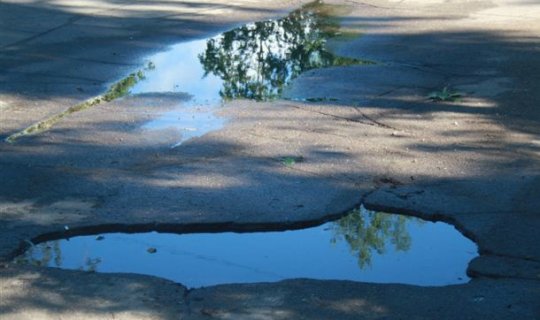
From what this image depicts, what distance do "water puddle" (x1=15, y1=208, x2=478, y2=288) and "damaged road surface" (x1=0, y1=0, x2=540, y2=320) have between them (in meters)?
0.04

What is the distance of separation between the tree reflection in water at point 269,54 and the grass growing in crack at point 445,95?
1659 millimetres

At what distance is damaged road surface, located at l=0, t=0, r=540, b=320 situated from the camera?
5707mm

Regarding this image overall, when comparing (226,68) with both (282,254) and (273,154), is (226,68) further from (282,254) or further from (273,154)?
(282,254)

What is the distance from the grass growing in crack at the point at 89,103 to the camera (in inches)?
352

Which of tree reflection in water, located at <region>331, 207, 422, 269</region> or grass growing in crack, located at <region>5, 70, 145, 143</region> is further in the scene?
grass growing in crack, located at <region>5, 70, 145, 143</region>

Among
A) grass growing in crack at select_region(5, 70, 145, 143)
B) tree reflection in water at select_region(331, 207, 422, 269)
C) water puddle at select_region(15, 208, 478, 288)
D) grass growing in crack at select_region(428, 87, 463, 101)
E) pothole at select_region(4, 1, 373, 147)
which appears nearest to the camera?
water puddle at select_region(15, 208, 478, 288)

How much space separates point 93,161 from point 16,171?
25.5 inches

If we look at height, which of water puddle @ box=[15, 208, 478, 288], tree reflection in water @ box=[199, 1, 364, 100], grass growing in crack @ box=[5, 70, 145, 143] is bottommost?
water puddle @ box=[15, 208, 478, 288]

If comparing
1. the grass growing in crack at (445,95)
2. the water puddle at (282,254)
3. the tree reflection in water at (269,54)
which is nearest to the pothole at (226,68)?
the tree reflection in water at (269,54)

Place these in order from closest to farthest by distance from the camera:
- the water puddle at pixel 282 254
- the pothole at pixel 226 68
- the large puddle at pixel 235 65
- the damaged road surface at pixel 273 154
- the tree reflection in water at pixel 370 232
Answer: the damaged road surface at pixel 273 154, the water puddle at pixel 282 254, the tree reflection in water at pixel 370 232, the pothole at pixel 226 68, the large puddle at pixel 235 65

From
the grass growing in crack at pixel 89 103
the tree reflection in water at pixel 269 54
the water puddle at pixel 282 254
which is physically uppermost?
the tree reflection in water at pixel 269 54

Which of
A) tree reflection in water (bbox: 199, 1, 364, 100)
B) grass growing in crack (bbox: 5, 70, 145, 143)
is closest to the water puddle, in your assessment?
grass growing in crack (bbox: 5, 70, 145, 143)

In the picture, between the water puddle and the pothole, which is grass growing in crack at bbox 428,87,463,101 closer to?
the pothole

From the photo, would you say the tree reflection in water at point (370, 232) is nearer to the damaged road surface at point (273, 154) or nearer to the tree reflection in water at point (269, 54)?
the damaged road surface at point (273, 154)
